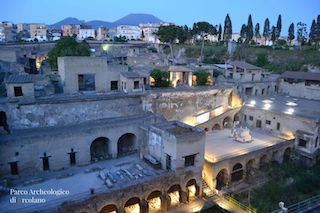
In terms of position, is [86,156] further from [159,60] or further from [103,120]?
[159,60]

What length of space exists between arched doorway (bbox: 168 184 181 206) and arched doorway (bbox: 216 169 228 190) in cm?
395

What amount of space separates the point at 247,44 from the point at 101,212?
64.3 metres

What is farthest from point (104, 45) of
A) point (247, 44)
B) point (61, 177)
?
point (61, 177)

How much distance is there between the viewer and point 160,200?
754 inches

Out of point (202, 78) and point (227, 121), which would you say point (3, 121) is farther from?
point (202, 78)

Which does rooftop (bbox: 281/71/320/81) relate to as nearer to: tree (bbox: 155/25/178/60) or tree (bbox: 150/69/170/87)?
tree (bbox: 150/69/170/87)

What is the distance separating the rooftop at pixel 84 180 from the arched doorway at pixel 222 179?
6.03 m

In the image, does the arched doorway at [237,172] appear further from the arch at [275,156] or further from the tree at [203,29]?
the tree at [203,29]

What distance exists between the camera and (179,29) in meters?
67.3

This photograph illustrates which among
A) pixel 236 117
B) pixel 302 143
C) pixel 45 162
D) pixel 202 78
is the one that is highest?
pixel 202 78

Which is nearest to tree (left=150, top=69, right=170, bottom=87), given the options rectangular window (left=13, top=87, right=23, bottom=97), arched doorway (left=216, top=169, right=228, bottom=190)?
arched doorway (left=216, top=169, right=228, bottom=190)

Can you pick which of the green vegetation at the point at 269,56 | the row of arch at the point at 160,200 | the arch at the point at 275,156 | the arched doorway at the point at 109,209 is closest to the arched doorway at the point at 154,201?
the row of arch at the point at 160,200

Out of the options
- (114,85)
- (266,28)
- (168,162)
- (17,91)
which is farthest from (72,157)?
(266,28)

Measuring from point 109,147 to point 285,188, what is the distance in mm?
15139
